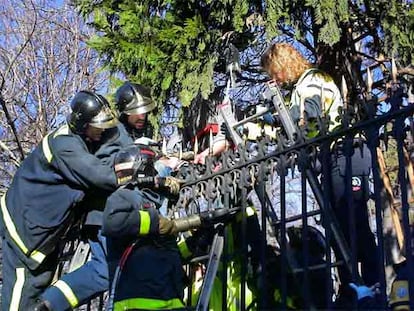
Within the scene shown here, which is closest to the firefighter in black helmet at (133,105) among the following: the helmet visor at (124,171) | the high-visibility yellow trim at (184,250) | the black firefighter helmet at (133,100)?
the black firefighter helmet at (133,100)

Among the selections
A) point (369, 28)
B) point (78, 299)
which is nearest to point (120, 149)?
point (78, 299)

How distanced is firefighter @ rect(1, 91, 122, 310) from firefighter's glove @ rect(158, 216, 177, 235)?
0.54 metres

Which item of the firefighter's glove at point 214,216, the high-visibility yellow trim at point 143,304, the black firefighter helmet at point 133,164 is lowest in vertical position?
the high-visibility yellow trim at point 143,304

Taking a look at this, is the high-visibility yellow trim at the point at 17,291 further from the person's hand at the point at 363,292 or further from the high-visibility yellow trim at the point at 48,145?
the person's hand at the point at 363,292

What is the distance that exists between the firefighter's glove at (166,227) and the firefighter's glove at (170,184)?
0.34 metres

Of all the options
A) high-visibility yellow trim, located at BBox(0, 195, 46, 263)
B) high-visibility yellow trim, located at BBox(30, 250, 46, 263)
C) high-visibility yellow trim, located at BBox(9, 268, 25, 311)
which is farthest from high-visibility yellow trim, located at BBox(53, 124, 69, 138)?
high-visibility yellow trim, located at BBox(9, 268, 25, 311)

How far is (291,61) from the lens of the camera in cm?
454

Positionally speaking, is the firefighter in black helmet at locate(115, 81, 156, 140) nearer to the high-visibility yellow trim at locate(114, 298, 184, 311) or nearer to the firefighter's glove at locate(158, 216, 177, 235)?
the firefighter's glove at locate(158, 216, 177, 235)

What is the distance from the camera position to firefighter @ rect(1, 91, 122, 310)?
4.09 m

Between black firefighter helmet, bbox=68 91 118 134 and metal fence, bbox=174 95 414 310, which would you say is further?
black firefighter helmet, bbox=68 91 118 134

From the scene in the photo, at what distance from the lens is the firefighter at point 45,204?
4.09 meters

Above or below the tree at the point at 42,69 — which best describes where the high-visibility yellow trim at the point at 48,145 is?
below

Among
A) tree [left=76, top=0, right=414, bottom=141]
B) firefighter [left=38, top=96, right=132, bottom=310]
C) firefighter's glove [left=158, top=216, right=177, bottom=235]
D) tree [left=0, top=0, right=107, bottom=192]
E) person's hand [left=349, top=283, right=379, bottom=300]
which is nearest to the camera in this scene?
person's hand [left=349, top=283, right=379, bottom=300]

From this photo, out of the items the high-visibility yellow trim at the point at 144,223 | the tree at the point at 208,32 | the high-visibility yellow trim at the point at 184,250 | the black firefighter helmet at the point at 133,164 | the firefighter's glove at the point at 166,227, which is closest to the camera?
the high-visibility yellow trim at the point at 144,223
